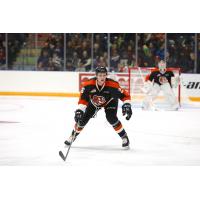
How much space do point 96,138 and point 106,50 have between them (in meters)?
5.02

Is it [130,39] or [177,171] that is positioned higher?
[130,39]

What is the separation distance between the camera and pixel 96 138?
6.76 m

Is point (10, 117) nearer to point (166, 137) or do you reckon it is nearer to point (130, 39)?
point (166, 137)

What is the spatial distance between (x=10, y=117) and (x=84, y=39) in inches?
141

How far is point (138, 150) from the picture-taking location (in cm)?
590

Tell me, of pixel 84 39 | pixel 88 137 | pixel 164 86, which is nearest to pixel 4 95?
pixel 84 39

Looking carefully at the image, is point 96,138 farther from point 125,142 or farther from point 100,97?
point 100,97

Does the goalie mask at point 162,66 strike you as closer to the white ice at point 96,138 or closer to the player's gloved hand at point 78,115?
the white ice at point 96,138

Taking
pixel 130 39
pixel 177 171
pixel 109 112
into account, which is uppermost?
pixel 130 39

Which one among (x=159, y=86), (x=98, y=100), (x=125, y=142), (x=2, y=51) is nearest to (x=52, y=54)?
(x=2, y=51)

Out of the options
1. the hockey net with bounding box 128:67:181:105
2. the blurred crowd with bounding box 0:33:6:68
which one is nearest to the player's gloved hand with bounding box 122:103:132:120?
the hockey net with bounding box 128:67:181:105

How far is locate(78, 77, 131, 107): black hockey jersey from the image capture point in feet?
18.3

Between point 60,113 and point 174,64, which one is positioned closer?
point 60,113

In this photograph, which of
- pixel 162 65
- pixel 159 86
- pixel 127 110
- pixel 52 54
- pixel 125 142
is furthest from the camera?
pixel 52 54
